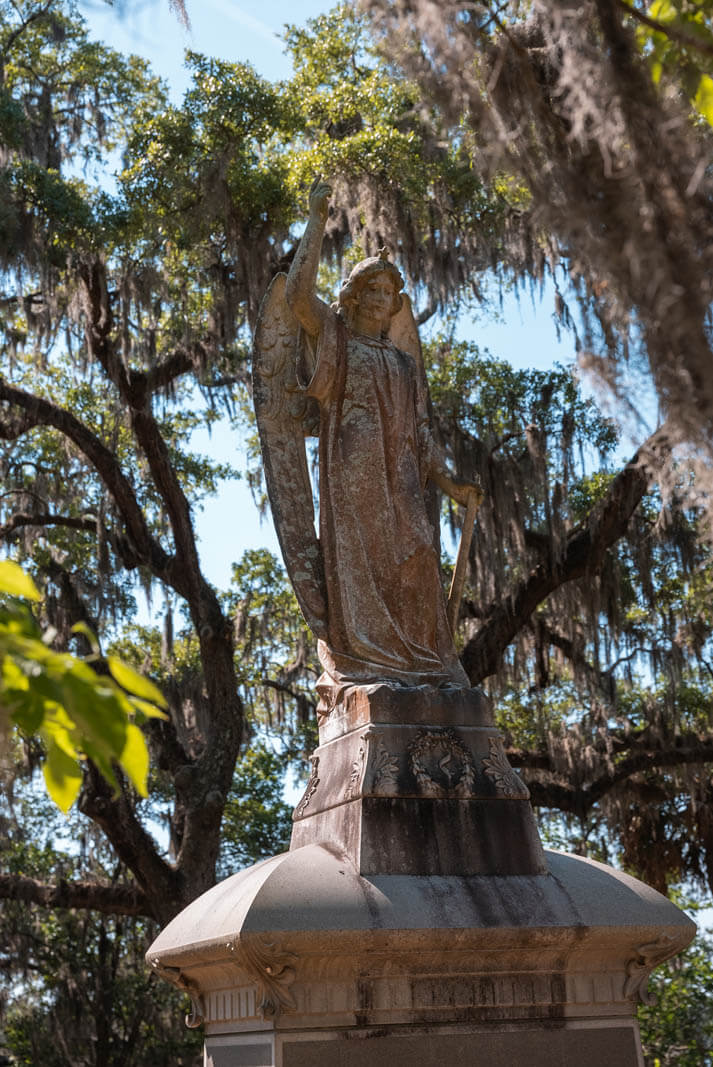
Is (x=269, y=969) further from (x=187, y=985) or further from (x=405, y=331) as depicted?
(x=405, y=331)

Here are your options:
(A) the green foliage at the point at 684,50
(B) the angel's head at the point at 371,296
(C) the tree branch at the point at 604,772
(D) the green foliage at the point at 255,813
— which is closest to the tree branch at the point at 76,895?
(C) the tree branch at the point at 604,772

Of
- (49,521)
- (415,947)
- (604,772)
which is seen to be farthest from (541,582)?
(415,947)

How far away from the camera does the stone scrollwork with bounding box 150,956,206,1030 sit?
5.04m

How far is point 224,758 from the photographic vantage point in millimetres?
12734

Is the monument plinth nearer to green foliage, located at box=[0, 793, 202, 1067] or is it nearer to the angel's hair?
the angel's hair

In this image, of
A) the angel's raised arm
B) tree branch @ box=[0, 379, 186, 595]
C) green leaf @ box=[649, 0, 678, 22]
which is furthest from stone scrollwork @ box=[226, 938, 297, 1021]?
tree branch @ box=[0, 379, 186, 595]

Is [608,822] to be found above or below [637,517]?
below

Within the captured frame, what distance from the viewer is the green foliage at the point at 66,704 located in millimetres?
1966

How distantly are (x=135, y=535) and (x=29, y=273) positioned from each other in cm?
310

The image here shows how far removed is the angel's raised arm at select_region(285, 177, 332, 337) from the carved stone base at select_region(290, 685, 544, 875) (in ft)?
6.16

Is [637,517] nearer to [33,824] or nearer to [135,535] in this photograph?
Result: [135,535]

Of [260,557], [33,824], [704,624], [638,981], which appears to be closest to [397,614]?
[638,981]

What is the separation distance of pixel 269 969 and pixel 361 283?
3407mm

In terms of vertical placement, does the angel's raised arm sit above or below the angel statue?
above
